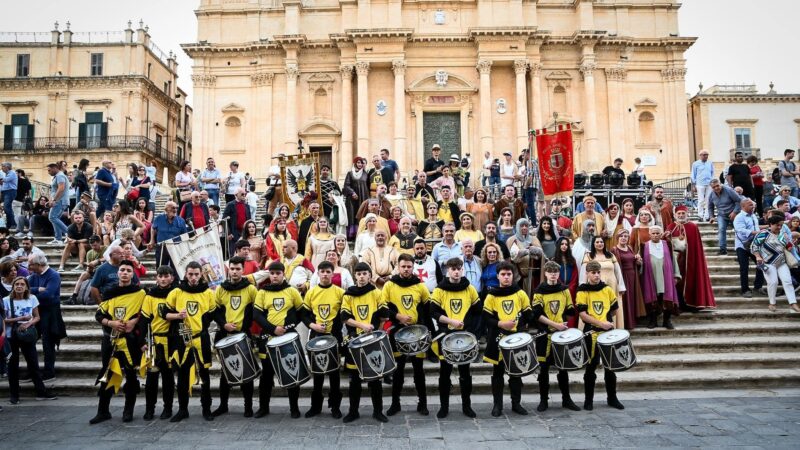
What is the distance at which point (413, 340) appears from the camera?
7.05 metres

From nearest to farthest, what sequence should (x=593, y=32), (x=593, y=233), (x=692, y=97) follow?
(x=593, y=233) < (x=593, y=32) < (x=692, y=97)

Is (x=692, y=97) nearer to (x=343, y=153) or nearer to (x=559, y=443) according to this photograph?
(x=343, y=153)

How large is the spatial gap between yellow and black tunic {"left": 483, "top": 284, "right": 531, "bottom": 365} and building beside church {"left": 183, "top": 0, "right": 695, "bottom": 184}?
75.1 feet

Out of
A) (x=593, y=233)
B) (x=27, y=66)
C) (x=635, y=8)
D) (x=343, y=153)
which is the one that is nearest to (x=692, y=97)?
(x=635, y=8)

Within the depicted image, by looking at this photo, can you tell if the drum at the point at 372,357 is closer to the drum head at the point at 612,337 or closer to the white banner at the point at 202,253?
the drum head at the point at 612,337

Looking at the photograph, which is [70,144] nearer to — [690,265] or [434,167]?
[434,167]

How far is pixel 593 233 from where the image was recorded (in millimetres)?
10156

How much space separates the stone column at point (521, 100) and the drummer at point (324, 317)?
23.8 meters

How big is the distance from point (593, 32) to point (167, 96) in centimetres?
3300

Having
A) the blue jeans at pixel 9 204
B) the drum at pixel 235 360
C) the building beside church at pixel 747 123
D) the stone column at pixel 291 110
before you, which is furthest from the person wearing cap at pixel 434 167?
the building beside church at pixel 747 123

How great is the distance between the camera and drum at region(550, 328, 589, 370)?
7.10 m

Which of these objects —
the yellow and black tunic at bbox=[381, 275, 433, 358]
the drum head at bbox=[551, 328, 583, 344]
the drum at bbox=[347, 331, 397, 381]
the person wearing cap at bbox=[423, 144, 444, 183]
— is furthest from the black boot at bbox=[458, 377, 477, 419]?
the person wearing cap at bbox=[423, 144, 444, 183]

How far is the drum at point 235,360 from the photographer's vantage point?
6.95m

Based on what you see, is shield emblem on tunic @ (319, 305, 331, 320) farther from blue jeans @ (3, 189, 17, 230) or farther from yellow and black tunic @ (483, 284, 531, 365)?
blue jeans @ (3, 189, 17, 230)
